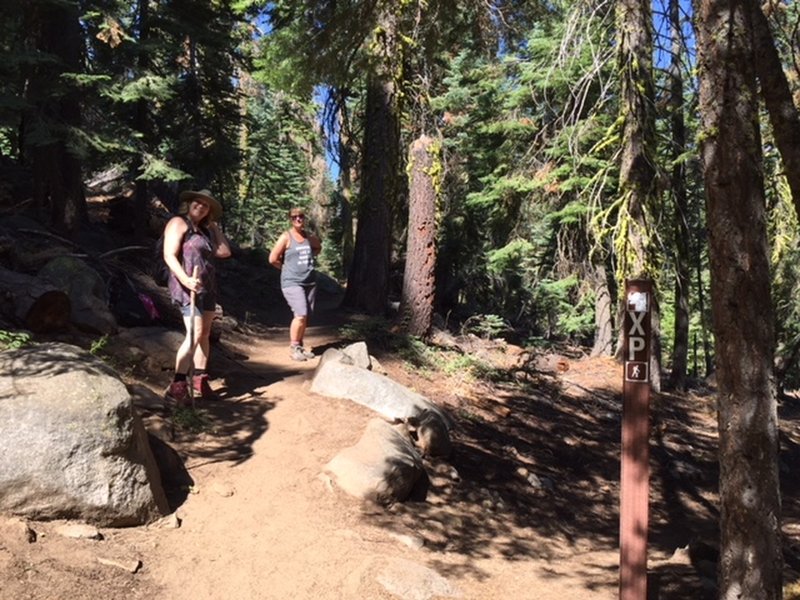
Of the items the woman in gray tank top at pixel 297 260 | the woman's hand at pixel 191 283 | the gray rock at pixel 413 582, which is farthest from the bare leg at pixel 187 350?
the gray rock at pixel 413 582

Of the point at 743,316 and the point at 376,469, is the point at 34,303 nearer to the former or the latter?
the point at 376,469

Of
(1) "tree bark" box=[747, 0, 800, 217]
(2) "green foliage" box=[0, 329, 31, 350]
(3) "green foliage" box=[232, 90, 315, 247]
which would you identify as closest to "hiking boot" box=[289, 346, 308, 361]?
(2) "green foliage" box=[0, 329, 31, 350]

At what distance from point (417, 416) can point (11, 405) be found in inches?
170

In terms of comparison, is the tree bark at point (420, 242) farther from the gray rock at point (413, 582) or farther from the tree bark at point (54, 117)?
the gray rock at point (413, 582)

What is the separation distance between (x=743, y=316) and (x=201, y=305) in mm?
4709

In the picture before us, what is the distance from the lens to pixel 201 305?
6535mm

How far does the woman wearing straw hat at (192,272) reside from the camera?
6.37 m

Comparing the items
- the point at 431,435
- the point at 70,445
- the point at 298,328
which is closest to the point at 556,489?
the point at 431,435

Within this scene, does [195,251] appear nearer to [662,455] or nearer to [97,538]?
[97,538]

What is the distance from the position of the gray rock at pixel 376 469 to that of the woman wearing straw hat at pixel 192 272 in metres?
1.71

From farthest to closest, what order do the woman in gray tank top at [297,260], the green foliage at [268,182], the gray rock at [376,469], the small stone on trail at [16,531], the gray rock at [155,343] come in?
the green foliage at [268,182], the woman in gray tank top at [297,260], the gray rock at [155,343], the gray rock at [376,469], the small stone on trail at [16,531]

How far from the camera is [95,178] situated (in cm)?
2381

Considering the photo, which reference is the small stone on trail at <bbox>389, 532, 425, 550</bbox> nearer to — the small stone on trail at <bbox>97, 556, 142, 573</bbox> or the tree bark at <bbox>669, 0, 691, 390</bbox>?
the small stone on trail at <bbox>97, 556, 142, 573</bbox>

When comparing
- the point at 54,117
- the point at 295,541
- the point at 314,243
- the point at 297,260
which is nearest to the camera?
the point at 295,541
